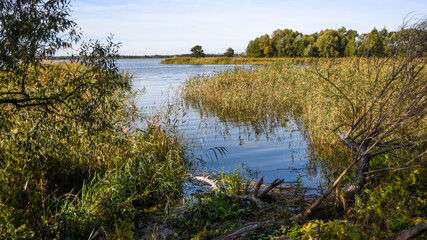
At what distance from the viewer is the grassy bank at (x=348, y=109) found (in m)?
4.95

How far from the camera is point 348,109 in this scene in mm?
10023

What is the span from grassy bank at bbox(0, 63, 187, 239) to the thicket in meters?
3.09

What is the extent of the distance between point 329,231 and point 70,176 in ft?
18.3

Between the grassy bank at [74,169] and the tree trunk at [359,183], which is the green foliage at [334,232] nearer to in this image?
the tree trunk at [359,183]

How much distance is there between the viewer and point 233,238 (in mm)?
4887

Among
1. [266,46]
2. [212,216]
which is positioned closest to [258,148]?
[212,216]

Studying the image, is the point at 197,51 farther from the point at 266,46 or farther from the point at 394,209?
the point at 394,209

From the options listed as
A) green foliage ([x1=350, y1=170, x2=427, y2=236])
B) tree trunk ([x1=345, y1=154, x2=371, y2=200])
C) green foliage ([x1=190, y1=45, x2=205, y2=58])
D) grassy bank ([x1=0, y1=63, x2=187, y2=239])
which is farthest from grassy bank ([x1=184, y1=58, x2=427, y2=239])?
green foliage ([x1=190, y1=45, x2=205, y2=58])

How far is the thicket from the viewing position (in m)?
5.03

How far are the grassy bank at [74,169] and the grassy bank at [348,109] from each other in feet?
7.03

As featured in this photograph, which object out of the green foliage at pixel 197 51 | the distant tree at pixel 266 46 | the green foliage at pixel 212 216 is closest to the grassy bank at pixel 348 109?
the green foliage at pixel 212 216

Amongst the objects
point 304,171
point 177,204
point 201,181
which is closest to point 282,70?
point 304,171

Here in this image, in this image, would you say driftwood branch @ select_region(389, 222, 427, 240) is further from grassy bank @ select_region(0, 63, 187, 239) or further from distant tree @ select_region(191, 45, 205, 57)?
distant tree @ select_region(191, 45, 205, 57)

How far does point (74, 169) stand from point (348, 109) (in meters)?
7.72
